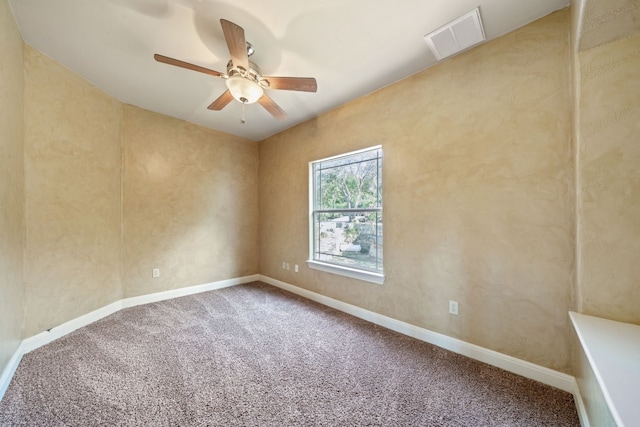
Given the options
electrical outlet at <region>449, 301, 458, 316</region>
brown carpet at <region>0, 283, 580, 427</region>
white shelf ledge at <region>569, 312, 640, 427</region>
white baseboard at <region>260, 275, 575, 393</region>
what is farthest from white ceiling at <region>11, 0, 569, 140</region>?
brown carpet at <region>0, 283, 580, 427</region>

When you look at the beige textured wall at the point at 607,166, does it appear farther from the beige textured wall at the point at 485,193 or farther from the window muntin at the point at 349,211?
the window muntin at the point at 349,211

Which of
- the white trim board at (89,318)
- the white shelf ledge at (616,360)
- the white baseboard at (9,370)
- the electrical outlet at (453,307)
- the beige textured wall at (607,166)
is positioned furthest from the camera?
the electrical outlet at (453,307)

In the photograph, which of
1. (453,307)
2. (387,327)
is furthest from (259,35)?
(387,327)

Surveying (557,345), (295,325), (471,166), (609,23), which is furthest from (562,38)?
(295,325)

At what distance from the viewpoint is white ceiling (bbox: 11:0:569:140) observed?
1.65 metres

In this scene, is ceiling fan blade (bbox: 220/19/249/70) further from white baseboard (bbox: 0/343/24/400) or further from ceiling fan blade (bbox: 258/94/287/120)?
white baseboard (bbox: 0/343/24/400)

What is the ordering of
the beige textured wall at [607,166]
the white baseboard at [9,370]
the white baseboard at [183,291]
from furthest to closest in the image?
the white baseboard at [183,291] < the white baseboard at [9,370] < the beige textured wall at [607,166]

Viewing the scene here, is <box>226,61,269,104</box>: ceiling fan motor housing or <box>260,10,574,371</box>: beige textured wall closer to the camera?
<box>260,10,574,371</box>: beige textured wall

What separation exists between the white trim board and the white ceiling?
103 inches

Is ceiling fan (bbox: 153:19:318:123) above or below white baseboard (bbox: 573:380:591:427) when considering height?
above

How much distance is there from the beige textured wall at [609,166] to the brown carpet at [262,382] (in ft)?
2.56

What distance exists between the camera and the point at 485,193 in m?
1.96

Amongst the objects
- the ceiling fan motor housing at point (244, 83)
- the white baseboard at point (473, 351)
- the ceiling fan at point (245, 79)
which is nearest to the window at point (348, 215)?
the white baseboard at point (473, 351)

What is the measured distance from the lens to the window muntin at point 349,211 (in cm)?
287
